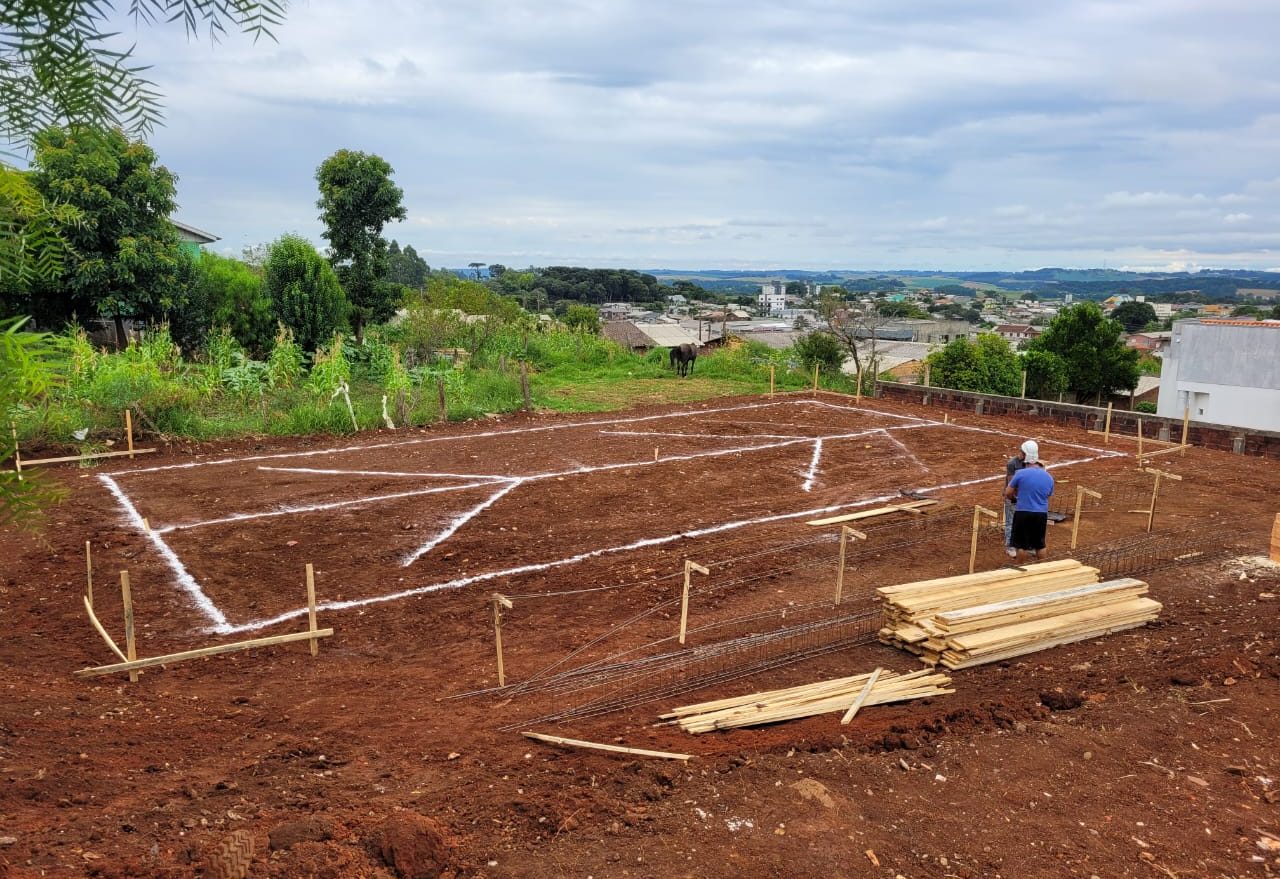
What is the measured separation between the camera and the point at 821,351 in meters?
26.5

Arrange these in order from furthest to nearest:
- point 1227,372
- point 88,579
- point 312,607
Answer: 1. point 1227,372
2. point 88,579
3. point 312,607

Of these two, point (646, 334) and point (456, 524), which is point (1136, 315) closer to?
point (646, 334)

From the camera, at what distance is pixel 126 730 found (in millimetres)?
5207

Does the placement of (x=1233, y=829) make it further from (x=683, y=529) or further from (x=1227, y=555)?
(x=683, y=529)

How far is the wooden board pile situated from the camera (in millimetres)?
6223

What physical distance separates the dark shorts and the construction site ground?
0.43 metres

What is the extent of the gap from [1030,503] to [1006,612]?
2071 mm

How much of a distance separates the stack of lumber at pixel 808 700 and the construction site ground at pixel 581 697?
0.10 metres

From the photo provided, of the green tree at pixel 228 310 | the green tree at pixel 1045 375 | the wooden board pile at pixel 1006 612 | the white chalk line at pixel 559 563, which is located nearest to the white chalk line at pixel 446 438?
the white chalk line at pixel 559 563

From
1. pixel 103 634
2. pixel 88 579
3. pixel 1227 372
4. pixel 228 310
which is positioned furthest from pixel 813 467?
pixel 1227 372

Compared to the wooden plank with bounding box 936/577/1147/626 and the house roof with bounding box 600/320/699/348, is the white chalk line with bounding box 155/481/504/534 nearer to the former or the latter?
the wooden plank with bounding box 936/577/1147/626

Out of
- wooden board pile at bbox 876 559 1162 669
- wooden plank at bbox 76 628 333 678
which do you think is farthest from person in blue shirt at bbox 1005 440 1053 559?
wooden plank at bbox 76 628 333 678

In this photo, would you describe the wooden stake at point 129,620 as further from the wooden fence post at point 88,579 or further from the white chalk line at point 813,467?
the white chalk line at point 813,467

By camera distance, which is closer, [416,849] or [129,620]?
[416,849]
